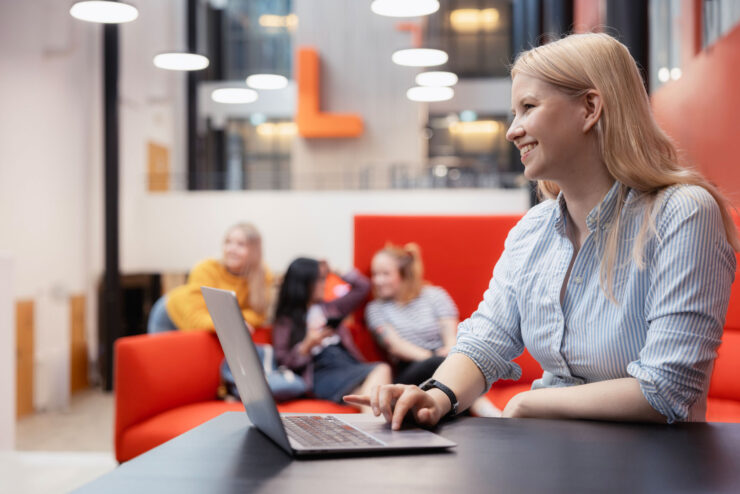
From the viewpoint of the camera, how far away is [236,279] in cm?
390

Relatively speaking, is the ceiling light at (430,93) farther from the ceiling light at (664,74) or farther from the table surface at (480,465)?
the table surface at (480,465)

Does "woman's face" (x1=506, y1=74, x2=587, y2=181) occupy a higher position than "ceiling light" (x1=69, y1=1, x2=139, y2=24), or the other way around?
"ceiling light" (x1=69, y1=1, x2=139, y2=24)

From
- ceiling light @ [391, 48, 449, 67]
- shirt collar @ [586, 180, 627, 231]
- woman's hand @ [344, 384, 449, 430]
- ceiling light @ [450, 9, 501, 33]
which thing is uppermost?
ceiling light @ [450, 9, 501, 33]

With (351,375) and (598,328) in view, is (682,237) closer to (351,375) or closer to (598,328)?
(598,328)

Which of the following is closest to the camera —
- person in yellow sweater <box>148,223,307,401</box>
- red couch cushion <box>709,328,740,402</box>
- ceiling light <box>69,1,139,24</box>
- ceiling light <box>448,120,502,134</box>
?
red couch cushion <box>709,328,740,402</box>

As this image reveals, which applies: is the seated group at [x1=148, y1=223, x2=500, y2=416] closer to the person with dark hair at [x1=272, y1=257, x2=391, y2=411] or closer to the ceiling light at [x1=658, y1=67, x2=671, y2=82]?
the person with dark hair at [x1=272, y1=257, x2=391, y2=411]

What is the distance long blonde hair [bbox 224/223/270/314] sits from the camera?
381cm

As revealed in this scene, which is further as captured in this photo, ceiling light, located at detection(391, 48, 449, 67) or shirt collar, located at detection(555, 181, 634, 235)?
ceiling light, located at detection(391, 48, 449, 67)

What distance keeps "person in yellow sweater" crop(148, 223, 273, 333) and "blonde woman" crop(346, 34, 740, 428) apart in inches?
95.1

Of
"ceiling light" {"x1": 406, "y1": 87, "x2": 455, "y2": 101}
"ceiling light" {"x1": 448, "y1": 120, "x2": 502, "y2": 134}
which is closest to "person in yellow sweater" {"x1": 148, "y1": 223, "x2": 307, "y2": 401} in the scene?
"ceiling light" {"x1": 406, "y1": 87, "x2": 455, "y2": 101}

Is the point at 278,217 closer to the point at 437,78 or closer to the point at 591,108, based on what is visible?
the point at 437,78

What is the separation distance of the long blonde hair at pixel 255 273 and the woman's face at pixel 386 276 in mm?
633

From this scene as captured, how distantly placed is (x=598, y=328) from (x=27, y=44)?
5892 millimetres

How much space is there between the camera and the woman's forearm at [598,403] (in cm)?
115
